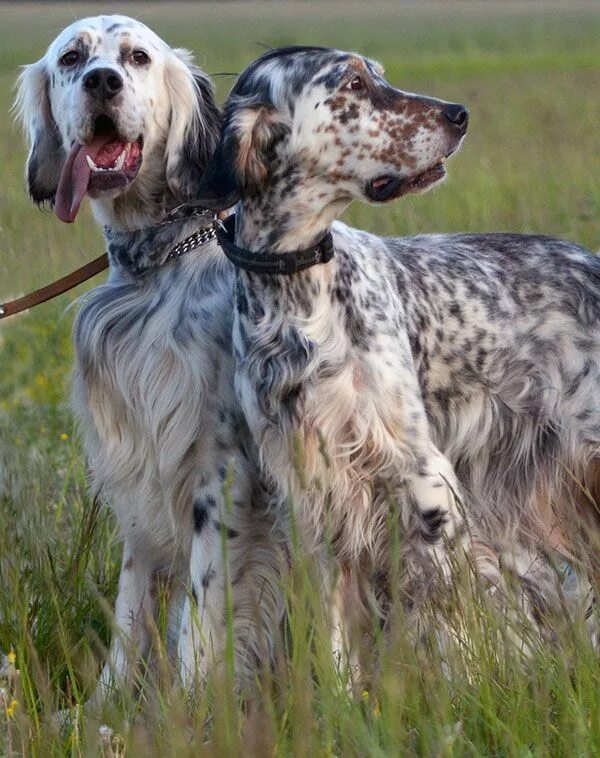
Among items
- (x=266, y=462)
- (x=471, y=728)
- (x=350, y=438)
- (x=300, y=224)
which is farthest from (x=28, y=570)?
(x=471, y=728)

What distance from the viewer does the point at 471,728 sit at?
2693mm

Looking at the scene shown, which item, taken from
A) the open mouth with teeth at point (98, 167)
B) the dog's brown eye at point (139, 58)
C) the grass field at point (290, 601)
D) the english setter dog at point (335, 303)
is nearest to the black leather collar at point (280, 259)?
the english setter dog at point (335, 303)

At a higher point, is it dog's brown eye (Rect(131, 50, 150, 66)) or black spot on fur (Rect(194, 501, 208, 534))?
dog's brown eye (Rect(131, 50, 150, 66))

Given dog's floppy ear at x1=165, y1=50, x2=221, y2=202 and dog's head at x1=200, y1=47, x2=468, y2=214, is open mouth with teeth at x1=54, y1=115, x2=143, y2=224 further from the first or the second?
dog's head at x1=200, y1=47, x2=468, y2=214

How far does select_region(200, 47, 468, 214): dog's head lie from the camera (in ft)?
11.7

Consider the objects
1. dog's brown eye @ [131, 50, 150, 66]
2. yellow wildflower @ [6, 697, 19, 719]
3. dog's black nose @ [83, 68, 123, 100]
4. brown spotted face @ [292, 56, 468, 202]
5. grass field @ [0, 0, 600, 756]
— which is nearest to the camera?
grass field @ [0, 0, 600, 756]

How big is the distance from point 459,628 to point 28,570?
1297 mm

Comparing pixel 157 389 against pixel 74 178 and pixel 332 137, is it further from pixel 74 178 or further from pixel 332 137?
pixel 332 137

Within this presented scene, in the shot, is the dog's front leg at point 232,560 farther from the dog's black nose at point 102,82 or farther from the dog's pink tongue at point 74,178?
the dog's black nose at point 102,82

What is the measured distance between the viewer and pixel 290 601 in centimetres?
334

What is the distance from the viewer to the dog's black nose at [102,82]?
3.73m

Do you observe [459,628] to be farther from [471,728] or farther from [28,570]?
[28,570]

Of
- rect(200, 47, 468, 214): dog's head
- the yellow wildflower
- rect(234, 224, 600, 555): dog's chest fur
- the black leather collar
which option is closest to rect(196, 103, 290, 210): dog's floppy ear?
rect(200, 47, 468, 214): dog's head

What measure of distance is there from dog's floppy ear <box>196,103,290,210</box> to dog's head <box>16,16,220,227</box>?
0.96 ft
